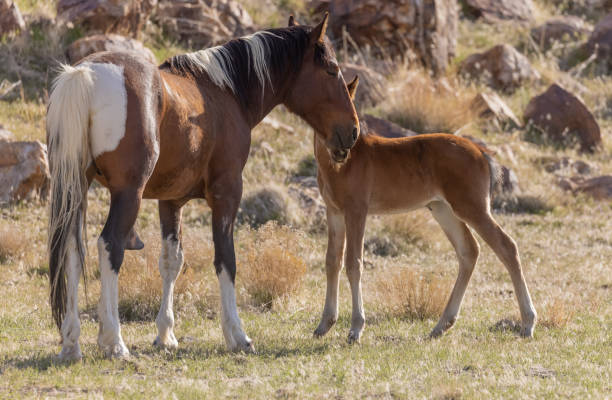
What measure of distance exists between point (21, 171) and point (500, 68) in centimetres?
1178

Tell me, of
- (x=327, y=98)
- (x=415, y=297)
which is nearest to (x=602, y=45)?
(x=415, y=297)

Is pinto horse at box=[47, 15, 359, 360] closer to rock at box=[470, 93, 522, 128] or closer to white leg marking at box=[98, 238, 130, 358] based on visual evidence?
white leg marking at box=[98, 238, 130, 358]

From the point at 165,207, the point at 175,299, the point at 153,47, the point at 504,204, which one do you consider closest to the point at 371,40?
the point at 153,47

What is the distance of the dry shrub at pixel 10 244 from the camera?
930 centimetres

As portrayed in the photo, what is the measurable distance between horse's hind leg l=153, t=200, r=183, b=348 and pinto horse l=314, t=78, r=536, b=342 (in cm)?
118

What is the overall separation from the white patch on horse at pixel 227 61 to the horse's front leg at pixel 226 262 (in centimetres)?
82

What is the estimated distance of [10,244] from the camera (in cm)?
935

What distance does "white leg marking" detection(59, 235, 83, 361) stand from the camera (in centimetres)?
507

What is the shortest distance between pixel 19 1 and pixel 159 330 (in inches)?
503

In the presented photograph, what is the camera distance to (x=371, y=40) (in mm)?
18656

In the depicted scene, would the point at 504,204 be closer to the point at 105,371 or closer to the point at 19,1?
the point at 105,371

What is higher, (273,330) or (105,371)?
(105,371)

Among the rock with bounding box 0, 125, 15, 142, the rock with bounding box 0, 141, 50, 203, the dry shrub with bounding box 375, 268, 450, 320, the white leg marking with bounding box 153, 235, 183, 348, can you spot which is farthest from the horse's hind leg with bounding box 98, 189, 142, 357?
the rock with bounding box 0, 125, 15, 142

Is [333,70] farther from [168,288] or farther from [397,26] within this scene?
[397,26]
